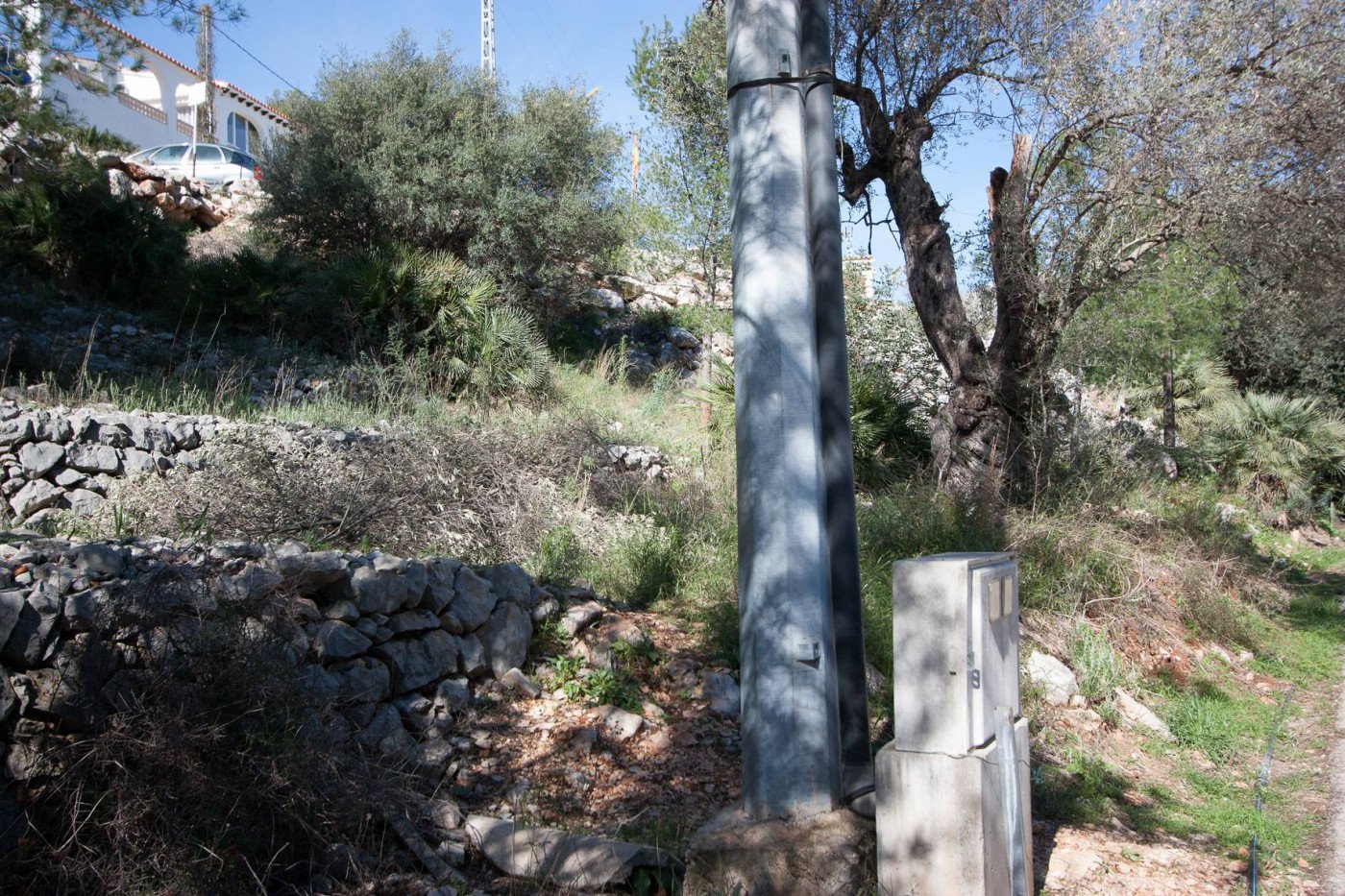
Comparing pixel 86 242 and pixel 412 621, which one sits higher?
pixel 86 242

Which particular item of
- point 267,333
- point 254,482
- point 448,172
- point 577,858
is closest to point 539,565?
point 254,482

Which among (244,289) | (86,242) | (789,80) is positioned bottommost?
(789,80)

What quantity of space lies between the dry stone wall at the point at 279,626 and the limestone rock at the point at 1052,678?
3.19 metres

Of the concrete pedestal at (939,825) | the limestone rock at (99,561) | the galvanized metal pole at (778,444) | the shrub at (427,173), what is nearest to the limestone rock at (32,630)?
the limestone rock at (99,561)

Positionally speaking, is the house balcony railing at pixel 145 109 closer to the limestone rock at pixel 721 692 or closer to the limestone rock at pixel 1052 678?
the limestone rock at pixel 721 692

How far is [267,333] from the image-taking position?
42.5 ft

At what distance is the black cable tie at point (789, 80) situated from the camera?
3.54 metres

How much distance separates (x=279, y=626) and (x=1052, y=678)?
467cm

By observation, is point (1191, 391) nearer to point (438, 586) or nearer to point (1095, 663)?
point (1095, 663)

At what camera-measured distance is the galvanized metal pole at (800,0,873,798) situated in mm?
3504

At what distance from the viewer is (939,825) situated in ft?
10.2

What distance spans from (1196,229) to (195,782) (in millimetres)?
7893

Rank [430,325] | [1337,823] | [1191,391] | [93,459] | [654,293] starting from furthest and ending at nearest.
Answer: [654,293]
[1191,391]
[430,325]
[93,459]
[1337,823]

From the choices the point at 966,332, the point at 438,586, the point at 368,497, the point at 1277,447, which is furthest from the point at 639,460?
the point at 1277,447
